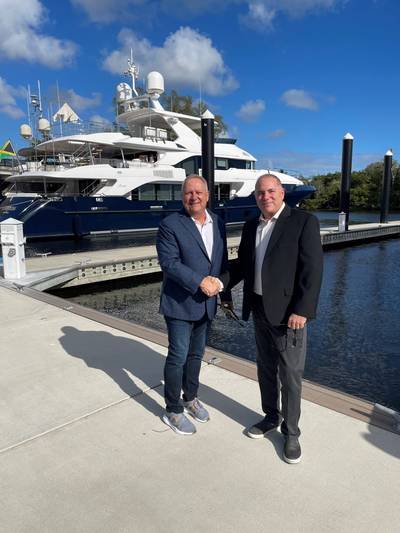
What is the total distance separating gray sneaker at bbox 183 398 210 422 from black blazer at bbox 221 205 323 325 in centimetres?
77

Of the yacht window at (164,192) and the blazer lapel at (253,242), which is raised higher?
the yacht window at (164,192)

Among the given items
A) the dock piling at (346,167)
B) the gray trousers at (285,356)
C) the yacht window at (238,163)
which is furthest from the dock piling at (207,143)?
the gray trousers at (285,356)

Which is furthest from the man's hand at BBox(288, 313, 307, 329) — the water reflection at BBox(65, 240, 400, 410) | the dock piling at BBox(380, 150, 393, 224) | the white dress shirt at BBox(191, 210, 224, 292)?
the dock piling at BBox(380, 150, 393, 224)

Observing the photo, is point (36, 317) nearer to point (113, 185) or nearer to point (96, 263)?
point (96, 263)

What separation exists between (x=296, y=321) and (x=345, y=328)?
4599 millimetres

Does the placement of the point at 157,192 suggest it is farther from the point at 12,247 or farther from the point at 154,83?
the point at 12,247

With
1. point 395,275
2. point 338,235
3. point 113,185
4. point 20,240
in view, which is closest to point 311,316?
point 20,240

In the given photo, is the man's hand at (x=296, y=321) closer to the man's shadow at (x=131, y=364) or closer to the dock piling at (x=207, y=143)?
the man's shadow at (x=131, y=364)

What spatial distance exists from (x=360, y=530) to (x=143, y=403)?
4.61 ft

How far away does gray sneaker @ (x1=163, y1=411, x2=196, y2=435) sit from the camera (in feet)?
6.90

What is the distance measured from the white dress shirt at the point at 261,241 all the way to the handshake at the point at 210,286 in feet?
0.66

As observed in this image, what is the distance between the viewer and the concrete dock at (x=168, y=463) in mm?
1514

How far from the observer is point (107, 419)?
227cm

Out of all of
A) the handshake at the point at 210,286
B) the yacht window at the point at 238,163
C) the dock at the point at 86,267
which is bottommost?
the dock at the point at 86,267
